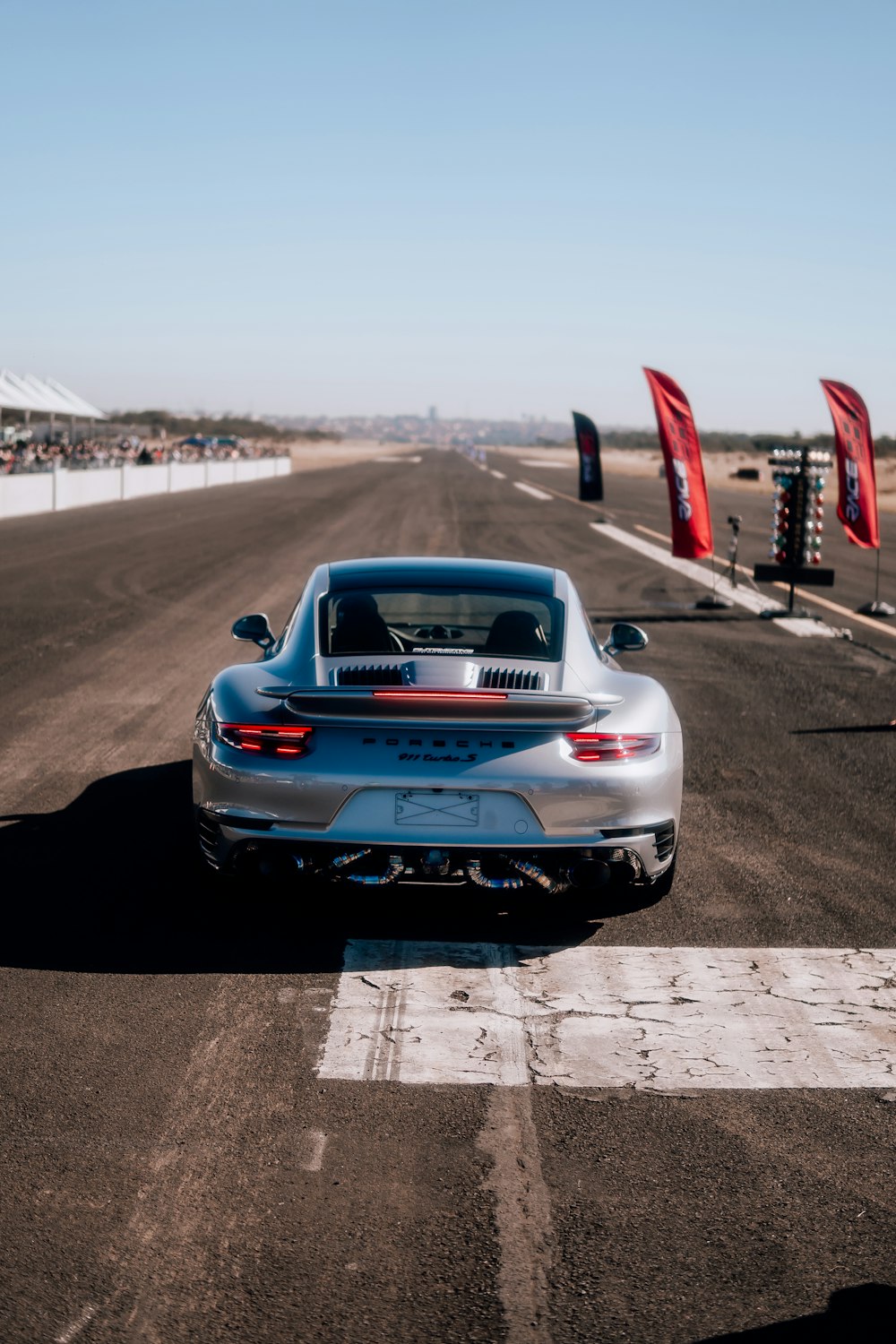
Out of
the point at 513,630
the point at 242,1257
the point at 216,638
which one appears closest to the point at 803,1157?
the point at 242,1257

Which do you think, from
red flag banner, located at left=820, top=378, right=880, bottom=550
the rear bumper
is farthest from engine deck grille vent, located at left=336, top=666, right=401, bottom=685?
red flag banner, located at left=820, top=378, right=880, bottom=550

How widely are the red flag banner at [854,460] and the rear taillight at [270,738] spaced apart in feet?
41.8

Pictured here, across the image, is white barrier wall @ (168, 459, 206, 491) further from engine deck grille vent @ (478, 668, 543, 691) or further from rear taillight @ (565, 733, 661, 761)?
rear taillight @ (565, 733, 661, 761)

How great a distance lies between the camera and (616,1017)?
476 centimetres

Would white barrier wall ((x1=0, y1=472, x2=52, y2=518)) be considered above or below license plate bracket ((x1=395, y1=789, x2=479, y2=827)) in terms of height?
below

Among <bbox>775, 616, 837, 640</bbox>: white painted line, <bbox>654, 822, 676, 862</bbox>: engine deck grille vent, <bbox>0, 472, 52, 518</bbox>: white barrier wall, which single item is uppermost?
<bbox>654, 822, 676, 862</bbox>: engine deck grille vent

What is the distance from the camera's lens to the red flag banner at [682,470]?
1859 cm

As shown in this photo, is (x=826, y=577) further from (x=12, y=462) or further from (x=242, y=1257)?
(x=12, y=462)

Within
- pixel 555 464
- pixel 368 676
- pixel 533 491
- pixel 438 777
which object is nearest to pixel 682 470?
pixel 368 676

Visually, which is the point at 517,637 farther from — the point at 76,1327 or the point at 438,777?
the point at 76,1327

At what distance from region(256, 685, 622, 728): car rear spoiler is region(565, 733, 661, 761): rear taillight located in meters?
0.06

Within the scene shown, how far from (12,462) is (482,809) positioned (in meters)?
35.5

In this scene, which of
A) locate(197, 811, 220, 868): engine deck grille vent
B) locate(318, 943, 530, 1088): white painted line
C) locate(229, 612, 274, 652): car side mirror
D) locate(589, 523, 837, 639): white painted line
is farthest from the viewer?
locate(589, 523, 837, 639): white painted line

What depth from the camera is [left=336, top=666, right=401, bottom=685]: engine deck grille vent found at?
5.47 metres
